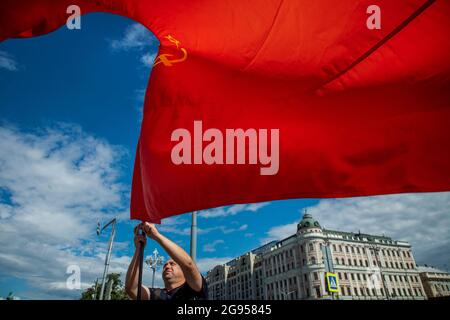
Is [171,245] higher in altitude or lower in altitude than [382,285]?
lower

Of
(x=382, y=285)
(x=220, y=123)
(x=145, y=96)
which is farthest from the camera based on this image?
(x=382, y=285)

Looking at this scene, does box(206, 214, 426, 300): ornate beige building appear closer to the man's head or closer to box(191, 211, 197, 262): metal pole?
box(191, 211, 197, 262): metal pole

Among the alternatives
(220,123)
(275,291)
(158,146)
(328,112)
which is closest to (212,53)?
(220,123)

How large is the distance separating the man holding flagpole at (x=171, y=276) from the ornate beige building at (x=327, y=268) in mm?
66296

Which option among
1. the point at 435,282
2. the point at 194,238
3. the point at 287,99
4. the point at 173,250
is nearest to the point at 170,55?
the point at 287,99

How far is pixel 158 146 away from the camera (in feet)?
7.11

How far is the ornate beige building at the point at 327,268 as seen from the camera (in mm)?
67000

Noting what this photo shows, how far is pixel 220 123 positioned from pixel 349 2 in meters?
1.10

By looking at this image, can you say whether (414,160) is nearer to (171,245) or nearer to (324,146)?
(324,146)

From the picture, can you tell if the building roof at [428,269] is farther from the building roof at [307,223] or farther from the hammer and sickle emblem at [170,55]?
the hammer and sickle emblem at [170,55]

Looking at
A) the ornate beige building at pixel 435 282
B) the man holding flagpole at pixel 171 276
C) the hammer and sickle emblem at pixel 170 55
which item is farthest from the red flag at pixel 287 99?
the ornate beige building at pixel 435 282

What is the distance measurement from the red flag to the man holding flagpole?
0.47 ft

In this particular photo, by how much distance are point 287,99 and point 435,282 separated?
10098 cm

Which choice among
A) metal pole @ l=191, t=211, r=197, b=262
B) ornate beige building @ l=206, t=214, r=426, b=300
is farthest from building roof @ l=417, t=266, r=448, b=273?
metal pole @ l=191, t=211, r=197, b=262
